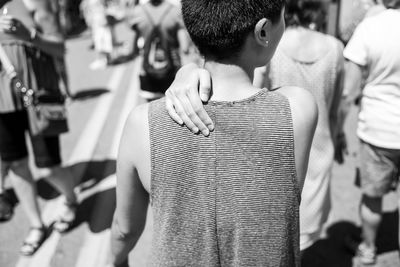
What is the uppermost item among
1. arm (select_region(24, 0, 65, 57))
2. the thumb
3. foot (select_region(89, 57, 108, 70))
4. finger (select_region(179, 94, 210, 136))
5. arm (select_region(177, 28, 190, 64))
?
the thumb

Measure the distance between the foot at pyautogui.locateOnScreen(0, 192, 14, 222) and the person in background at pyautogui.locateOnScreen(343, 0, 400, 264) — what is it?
2.78 m

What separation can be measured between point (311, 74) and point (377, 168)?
32.2 inches

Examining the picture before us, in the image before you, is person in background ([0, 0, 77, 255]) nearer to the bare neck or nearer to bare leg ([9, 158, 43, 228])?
bare leg ([9, 158, 43, 228])

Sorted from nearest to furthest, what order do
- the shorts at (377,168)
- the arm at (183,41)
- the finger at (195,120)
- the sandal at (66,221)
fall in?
the finger at (195,120) < the shorts at (377,168) < the sandal at (66,221) < the arm at (183,41)

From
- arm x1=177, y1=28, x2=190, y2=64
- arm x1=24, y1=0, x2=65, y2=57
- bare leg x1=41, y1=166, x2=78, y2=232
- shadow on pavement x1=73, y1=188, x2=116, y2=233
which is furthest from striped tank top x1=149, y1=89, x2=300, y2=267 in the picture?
arm x1=177, y1=28, x2=190, y2=64

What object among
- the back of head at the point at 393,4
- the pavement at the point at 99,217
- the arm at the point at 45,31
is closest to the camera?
the back of head at the point at 393,4

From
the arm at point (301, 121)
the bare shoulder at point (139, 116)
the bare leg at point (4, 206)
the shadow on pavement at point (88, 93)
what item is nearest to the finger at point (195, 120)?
the bare shoulder at point (139, 116)

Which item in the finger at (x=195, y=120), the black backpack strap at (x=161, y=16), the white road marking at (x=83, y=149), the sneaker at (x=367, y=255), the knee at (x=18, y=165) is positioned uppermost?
the finger at (x=195, y=120)

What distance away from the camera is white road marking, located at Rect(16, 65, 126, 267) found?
10.3 feet

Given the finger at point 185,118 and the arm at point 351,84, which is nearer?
the finger at point 185,118

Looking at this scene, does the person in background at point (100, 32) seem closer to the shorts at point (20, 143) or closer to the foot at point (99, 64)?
the foot at point (99, 64)

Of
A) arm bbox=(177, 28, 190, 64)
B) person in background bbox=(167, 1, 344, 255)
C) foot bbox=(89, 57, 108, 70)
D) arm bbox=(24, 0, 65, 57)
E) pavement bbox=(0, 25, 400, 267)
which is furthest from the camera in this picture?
foot bbox=(89, 57, 108, 70)

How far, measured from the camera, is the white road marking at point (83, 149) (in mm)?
3154

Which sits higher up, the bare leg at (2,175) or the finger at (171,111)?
the finger at (171,111)
